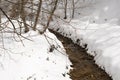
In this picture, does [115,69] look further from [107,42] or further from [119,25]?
[119,25]

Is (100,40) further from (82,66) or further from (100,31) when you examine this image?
(82,66)

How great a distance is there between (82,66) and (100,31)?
2.56 m

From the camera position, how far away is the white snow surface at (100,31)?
32.2ft

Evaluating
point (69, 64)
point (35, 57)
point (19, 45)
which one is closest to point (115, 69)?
point (69, 64)

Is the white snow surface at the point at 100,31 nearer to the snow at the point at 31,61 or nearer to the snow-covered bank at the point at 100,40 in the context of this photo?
the snow-covered bank at the point at 100,40

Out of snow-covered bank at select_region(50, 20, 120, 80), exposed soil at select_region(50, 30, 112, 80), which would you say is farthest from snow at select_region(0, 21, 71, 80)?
snow-covered bank at select_region(50, 20, 120, 80)

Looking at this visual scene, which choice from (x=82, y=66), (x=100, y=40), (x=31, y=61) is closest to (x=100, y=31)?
(x=100, y=40)

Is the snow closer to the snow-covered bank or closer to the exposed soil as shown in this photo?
the exposed soil

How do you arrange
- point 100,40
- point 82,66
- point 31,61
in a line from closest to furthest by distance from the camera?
point 31,61 → point 82,66 → point 100,40

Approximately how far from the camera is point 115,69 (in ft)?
29.6

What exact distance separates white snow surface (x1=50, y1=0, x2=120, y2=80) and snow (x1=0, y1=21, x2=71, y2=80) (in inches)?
54.2

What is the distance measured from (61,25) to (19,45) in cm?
512

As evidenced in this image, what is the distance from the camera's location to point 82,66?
10.4 metres

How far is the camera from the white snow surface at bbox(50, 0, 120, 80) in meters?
9.81
